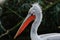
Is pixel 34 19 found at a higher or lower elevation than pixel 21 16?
higher

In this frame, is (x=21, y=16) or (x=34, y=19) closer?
(x=34, y=19)

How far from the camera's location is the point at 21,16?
531 cm

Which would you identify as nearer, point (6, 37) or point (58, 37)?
point (58, 37)

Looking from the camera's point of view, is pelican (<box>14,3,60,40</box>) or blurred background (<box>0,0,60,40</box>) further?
blurred background (<box>0,0,60,40</box>)

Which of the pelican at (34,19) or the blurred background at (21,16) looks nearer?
the pelican at (34,19)

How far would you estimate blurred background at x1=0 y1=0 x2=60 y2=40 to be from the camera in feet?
17.0

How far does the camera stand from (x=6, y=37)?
5363 millimetres

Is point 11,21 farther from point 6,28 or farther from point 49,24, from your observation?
point 49,24

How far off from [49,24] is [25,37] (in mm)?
542

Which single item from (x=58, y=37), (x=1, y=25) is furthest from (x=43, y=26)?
(x=58, y=37)

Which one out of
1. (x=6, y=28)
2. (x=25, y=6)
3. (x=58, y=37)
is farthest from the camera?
(x=6, y=28)

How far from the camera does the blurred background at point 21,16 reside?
5.19m

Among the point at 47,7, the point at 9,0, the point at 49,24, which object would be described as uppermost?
the point at 9,0

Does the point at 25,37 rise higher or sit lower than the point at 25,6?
lower
